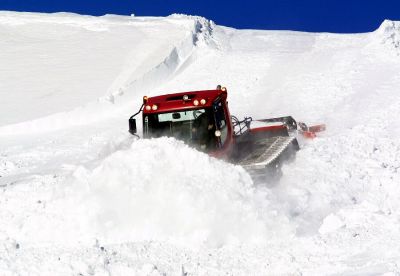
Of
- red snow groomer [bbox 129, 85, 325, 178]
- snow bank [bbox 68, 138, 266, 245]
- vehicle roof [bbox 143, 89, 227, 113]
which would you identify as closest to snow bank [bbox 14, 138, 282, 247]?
snow bank [bbox 68, 138, 266, 245]

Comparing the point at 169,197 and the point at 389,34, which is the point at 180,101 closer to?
the point at 169,197

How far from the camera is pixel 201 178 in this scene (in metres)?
7.68

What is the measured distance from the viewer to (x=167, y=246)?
22.5ft

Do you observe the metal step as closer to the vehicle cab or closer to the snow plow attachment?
the snow plow attachment

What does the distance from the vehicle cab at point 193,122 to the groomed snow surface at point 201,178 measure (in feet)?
3.32

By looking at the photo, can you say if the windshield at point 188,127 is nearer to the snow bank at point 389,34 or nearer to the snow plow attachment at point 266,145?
the snow plow attachment at point 266,145

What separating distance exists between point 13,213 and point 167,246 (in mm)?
2203

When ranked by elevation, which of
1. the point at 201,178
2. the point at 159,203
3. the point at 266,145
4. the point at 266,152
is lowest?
the point at 159,203

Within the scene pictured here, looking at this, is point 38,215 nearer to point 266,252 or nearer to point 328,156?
point 266,252

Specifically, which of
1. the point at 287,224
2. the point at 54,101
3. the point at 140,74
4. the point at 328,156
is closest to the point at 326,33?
the point at 140,74

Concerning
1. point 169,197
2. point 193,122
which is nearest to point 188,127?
point 193,122

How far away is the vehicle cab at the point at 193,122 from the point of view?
9.31 meters

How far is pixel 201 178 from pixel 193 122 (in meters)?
1.93

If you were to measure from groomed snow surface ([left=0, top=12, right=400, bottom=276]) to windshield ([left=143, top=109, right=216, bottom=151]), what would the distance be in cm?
99
